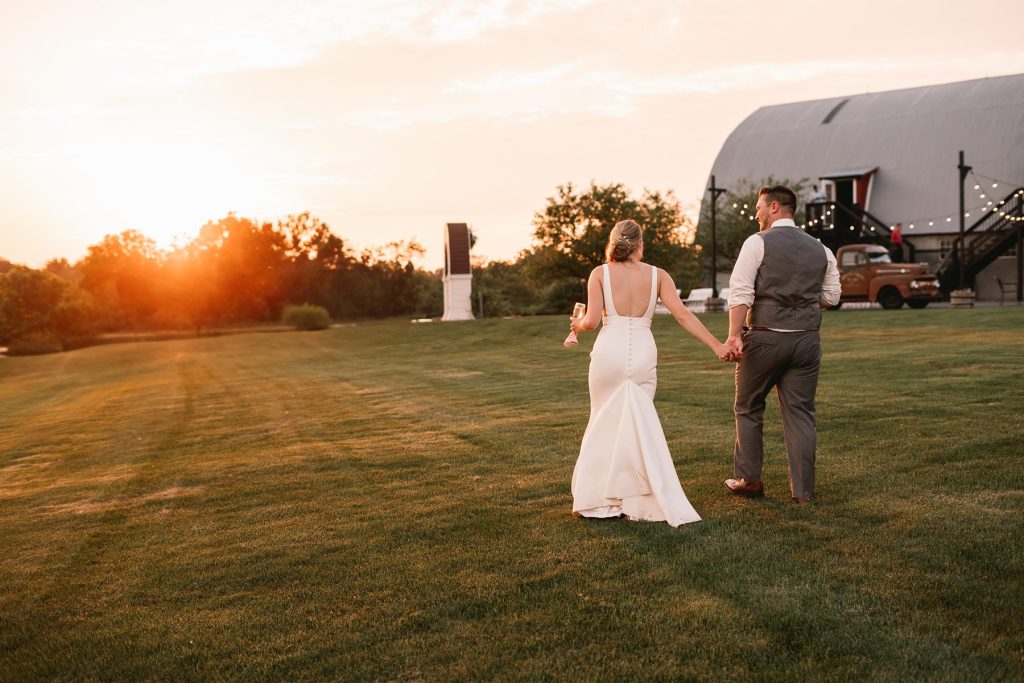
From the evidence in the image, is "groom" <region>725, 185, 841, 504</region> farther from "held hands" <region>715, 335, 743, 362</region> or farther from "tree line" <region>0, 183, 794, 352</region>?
"tree line" <region>0, 183, 794, 352</region>

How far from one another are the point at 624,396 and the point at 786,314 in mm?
1373

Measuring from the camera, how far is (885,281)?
32938 millimetres

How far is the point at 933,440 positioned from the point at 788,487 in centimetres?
251

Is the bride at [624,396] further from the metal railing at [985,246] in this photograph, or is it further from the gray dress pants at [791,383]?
the metal railing at [985,246]

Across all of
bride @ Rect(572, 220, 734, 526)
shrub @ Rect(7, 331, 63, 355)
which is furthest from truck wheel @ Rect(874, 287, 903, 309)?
shrub @ Rect(7, 331, 63, 355)

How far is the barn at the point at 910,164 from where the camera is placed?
4744cm

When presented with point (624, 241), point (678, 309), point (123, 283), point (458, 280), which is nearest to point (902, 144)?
point (458, 280)

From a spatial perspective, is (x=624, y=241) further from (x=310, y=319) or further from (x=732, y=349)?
(x=310, y=319)

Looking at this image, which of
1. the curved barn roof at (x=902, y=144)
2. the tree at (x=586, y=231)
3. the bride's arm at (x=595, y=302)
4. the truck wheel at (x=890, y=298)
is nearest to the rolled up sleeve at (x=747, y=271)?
the bride's arm at (x=595, y=302)

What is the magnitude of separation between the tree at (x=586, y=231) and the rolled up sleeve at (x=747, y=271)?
1627 inches

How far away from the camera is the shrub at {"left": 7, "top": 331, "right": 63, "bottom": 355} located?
56.2 meters

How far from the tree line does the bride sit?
41943 millimetres

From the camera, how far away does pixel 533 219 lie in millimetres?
50469

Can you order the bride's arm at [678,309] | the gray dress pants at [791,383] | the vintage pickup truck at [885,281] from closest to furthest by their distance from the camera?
the bride's arm at [678,309], the gray dress pants at [791,383], the vintage pickup truck at [885,281]
